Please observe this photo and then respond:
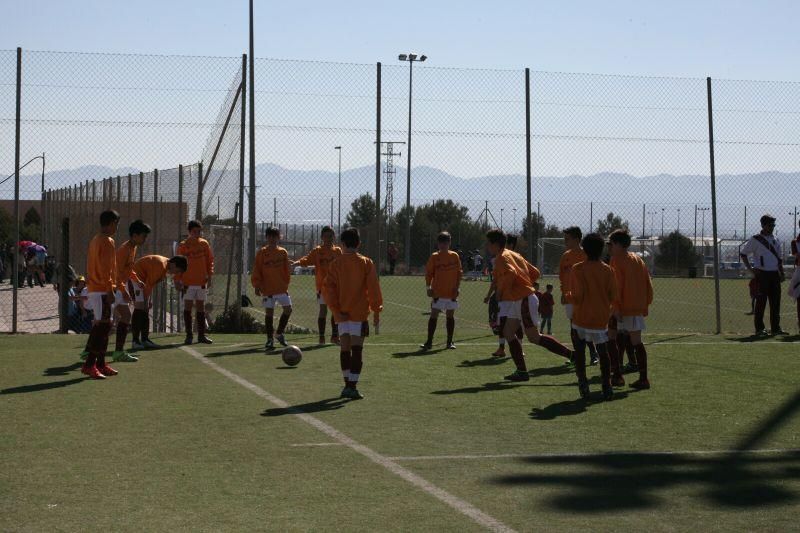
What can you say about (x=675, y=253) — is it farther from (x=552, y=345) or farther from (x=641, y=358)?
(x=641, y=358)

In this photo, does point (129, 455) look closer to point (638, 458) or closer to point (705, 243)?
point (638, 458)

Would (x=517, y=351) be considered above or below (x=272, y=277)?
below

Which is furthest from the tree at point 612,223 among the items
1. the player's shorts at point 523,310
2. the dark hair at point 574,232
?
the player's shorts at point 523,310

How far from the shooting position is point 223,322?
20.4 meters

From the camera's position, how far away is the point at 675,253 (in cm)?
5966

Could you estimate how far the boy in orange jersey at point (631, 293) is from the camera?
39.7 feet

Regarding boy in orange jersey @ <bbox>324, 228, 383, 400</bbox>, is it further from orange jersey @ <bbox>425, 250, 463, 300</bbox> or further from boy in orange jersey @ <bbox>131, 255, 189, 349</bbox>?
boy in orange jersey @ <bbox>131, 255, 189, 349</bbox>

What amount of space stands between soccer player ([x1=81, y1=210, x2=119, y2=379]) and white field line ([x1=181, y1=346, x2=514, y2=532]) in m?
1.76

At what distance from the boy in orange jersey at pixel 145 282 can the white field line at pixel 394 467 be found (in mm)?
4317

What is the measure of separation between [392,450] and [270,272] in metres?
8.68

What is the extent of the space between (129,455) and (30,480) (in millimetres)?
1001

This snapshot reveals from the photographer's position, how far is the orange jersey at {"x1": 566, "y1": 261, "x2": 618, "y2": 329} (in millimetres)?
11047

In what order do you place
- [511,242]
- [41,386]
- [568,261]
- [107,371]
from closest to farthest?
1. [41,386]
2. [107,371]
3. [568,261]
4. [511,242]

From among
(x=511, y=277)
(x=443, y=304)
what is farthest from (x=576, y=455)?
(x=443, y=304)
